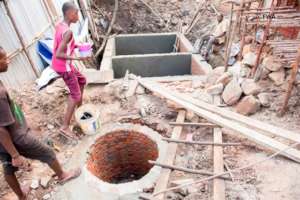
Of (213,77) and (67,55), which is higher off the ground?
(67,55)

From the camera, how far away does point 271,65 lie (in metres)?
4.21

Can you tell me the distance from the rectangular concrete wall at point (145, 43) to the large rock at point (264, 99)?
455cm

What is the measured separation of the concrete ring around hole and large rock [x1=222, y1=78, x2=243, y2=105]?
1.26 m

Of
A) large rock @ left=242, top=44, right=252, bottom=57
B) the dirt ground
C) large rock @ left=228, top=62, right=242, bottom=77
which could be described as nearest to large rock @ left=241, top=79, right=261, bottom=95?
the dirt ground

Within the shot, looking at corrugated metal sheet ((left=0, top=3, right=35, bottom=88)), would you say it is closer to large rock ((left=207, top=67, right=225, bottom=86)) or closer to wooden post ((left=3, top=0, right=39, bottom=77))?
wooden post ((left=3, top=0, right=39, bottom=77))

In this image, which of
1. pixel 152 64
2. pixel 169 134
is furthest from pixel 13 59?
pixel 152 64

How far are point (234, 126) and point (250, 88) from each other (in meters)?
0.83

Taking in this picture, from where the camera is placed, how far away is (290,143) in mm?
3328

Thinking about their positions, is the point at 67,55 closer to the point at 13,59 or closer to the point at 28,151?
the point at 28,151

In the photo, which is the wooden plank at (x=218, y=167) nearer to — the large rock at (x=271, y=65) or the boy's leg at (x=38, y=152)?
the large rock at (x=271, y=65)

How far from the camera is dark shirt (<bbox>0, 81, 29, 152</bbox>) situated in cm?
226

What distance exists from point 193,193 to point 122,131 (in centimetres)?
152

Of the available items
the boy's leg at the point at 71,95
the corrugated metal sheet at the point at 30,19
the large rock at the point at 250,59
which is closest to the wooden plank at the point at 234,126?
the large rock at the point at 250,59

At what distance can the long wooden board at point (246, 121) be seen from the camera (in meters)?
3.34
